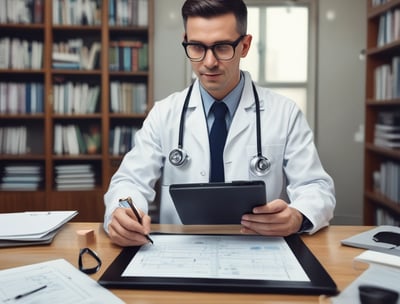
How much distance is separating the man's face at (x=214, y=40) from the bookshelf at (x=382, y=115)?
5.79ft

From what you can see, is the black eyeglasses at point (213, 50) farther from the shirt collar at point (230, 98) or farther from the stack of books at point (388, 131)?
the stack of books at point (388, 131)

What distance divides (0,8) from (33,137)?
3.29 feet

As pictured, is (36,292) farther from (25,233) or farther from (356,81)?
(356,81)

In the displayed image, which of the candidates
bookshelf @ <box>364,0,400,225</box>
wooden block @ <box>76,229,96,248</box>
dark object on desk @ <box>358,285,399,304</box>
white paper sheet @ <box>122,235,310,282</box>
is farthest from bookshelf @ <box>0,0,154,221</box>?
dark object on desk @ <box>358,285,399,304</box>

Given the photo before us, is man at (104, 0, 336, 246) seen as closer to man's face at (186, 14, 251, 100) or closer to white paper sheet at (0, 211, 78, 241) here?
man's face at (186, 14, 251, 100)

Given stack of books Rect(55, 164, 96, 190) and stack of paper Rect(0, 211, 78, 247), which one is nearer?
stack of paper Rect(0, 211, 78, 247)

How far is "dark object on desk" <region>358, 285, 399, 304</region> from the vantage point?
66 centimetres

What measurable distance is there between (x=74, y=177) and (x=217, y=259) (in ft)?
9.03

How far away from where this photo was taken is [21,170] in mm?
3471

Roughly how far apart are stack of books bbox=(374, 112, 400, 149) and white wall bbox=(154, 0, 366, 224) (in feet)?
2.09

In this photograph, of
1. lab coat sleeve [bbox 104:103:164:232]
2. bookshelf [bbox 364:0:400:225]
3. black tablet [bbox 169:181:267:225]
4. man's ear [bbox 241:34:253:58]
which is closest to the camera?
black tablet [bbox 169:181:267:225]

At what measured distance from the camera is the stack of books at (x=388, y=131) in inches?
116

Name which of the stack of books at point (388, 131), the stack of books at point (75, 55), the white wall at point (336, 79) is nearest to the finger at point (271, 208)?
the stack of books at point (388, 131)

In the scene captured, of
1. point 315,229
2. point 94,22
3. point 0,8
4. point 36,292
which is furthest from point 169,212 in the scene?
point 0,8
